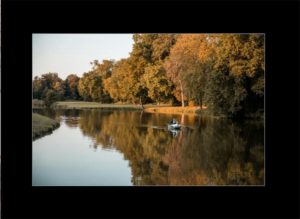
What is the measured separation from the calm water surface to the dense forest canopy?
375 millimetres

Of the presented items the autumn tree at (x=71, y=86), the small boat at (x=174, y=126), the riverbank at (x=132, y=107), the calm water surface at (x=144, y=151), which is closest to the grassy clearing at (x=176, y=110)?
Answer: the riverbank at (x=132, y=107)

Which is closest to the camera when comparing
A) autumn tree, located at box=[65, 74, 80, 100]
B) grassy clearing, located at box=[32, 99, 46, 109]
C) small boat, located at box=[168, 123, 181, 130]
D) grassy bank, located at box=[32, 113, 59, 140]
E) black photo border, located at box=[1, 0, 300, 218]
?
black photo border, located at box=[1, 0, 300, 218]

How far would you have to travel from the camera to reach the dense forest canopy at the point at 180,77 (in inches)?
359

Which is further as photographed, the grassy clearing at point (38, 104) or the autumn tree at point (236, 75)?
the autumn tree at point (236, 75)

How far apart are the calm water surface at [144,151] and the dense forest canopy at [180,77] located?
375 millimetres

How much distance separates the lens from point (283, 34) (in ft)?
22.7

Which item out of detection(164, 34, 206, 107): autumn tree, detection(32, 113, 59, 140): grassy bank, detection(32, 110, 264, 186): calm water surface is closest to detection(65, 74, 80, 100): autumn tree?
detection(32, 110, 264, 186): calm water surface

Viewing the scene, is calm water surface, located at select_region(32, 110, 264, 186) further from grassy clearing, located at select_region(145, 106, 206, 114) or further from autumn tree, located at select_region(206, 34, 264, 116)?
autumn tree, located at select_region(206, 34, 264, 116)

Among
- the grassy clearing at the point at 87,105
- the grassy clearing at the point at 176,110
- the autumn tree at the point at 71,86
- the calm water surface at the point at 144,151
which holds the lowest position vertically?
the calm water surface at the point at 144,151

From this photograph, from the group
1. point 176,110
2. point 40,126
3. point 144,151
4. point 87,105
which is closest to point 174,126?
point 176,110

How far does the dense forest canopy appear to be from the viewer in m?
9.12

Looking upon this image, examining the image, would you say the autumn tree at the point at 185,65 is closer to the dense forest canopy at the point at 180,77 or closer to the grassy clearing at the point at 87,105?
the dense forest canopy at the point at 180,77

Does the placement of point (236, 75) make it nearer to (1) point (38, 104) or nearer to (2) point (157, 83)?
(2) point (157, 83)
